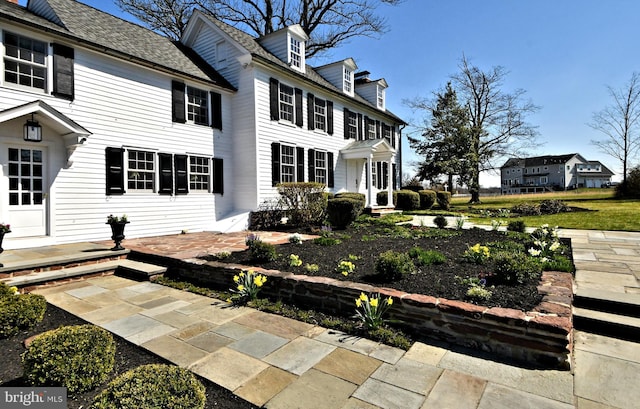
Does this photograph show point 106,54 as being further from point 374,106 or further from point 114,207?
point 374,106

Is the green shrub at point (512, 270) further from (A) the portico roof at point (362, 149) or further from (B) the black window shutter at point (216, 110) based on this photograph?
(A) the portico roof at point (362, 149)

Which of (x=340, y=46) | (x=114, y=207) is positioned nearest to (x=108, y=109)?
(x=114, y=207)

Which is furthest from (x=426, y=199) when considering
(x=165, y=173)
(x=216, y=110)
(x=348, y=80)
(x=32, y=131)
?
(x=32, y=131)

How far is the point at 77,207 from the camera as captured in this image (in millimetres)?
8445

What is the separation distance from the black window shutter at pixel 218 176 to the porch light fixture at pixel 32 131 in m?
5.25

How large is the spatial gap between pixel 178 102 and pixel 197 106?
2.73ft

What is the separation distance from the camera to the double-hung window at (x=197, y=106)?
11.3 meters

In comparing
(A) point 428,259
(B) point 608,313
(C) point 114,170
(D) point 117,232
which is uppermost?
(C) point 114,170

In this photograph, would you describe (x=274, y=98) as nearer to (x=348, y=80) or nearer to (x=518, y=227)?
(x=348, y=80)

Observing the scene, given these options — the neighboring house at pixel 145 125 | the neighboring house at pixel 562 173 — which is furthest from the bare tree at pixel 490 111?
the neighboring house at pixel 562 173

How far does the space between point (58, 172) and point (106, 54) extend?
351 cm

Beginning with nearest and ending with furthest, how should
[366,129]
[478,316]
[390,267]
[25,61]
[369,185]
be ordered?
1. [478,316]
2. [390,267]
3. [25,61]
4. [369,185]
5. [366,129]

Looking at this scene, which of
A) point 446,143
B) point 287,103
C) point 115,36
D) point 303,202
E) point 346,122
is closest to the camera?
point 115,36

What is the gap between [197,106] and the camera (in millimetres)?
11539
